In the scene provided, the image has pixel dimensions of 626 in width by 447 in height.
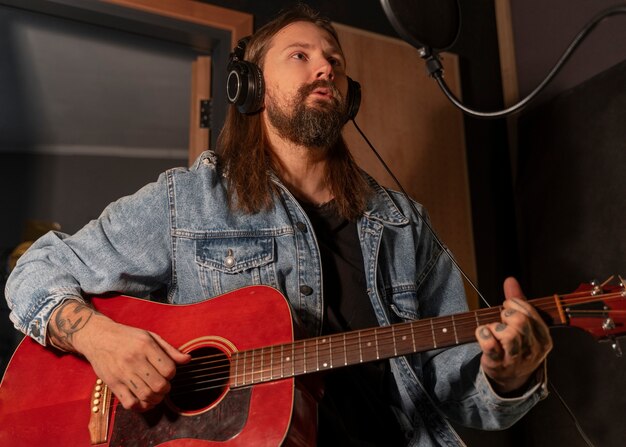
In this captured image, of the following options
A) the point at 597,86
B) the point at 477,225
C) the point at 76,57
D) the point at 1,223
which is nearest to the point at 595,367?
the point at 477,225

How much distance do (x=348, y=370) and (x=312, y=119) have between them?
27.0 inches

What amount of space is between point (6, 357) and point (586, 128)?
3.56 meters

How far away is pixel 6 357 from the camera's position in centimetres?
387

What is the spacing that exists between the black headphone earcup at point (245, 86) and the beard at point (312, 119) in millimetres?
60

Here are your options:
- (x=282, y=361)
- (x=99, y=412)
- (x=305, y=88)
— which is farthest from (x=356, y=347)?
(x=305, y=88)

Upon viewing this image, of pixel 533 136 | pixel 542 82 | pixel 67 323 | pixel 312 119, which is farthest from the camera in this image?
pixel 533 136

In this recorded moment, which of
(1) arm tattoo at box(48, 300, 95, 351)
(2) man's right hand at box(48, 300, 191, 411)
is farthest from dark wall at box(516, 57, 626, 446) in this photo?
(1) arm tattoo at box(48, 300, 95, 351)

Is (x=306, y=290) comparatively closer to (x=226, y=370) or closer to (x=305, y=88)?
(x=226, y=370)

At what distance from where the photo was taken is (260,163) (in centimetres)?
170

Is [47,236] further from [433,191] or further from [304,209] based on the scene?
[433,191]

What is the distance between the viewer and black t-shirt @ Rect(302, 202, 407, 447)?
1.34m

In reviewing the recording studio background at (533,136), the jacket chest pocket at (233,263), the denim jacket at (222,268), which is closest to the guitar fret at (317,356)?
the denim jacket at (222,268)

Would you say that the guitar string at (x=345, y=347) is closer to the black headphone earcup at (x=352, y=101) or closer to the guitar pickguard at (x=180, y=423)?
the guitar pickguard at (x=180, y=423)

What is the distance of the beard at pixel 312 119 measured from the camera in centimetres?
169
